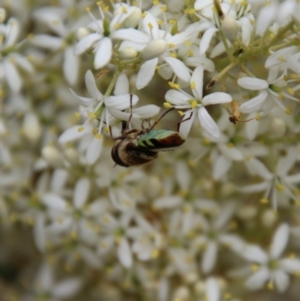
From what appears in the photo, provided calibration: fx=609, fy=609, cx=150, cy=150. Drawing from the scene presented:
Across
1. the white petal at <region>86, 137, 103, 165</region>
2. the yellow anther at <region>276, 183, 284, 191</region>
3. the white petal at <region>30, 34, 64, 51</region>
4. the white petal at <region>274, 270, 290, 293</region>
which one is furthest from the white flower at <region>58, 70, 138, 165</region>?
the white petal at <region>274, 270, 290, 293</region>

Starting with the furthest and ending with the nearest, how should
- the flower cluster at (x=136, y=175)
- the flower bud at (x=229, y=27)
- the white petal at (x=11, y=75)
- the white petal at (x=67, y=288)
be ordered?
the white petal at (x=67, y=288)
the white petal at (x=11, y=75)
the flower cluster at (x=136, y=175)
the flower bud at (x=229, y=27)

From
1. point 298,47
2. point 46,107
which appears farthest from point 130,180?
point 298,47

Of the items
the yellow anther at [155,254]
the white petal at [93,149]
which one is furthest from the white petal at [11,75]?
the yellow anther at [155,254]

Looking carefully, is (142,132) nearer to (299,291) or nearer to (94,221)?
(94,221)

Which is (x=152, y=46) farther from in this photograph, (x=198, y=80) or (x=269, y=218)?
(x=269, y=218)

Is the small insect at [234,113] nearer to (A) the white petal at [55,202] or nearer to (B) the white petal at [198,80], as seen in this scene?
(B) the white petal at [198,80]

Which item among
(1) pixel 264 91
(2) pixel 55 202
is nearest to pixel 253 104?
(1) pixel 264 91

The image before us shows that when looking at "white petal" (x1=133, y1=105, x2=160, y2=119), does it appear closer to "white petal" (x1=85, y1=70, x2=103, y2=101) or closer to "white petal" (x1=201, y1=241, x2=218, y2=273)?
"white petal" (x1=85, y1=70, x2=103, y2=101)
